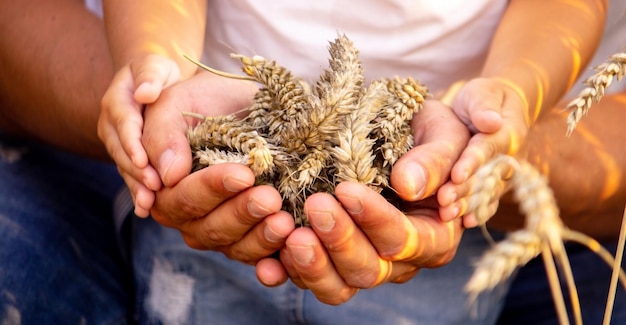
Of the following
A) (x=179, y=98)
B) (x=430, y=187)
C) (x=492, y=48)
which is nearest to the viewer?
(x=430, y=187)

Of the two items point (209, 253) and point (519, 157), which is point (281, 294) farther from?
point (519, 157)

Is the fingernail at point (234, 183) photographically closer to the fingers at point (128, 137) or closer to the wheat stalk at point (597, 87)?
the fingers at point (128, 137)

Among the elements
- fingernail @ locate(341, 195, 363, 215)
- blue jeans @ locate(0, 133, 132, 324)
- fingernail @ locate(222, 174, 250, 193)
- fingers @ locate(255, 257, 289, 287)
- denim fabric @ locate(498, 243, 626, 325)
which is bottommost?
blue jeans @ locate(0, 133, 132, 324)

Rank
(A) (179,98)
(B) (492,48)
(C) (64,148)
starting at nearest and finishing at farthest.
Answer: (A) (179,98), (B) (492,48), (C) (64,148)

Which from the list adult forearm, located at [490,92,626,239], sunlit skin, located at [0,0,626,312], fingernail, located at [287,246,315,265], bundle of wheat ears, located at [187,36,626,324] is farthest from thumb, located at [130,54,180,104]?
adult forearm, located at [490,92,626,239]

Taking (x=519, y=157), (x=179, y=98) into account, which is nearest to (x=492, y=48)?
(x=519, y=157)

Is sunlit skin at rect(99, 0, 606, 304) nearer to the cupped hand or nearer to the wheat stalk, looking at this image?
the cupped hand

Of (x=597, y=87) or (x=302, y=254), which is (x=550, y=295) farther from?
(x=597, y=87)
